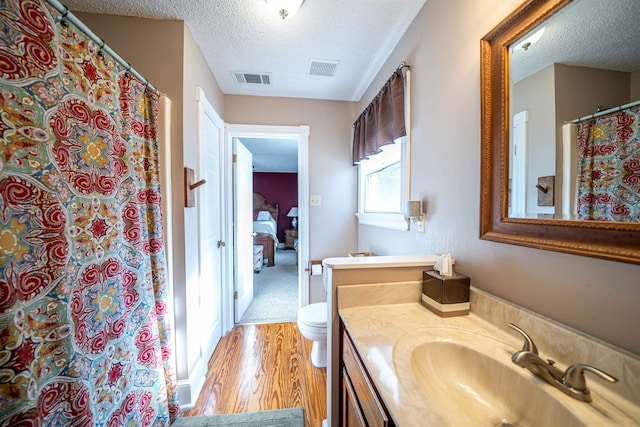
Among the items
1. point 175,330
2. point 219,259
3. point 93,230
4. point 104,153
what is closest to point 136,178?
point 104,153

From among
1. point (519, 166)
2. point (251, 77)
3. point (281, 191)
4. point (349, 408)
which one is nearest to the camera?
point (519, 166)

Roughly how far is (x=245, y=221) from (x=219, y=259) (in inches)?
24.7

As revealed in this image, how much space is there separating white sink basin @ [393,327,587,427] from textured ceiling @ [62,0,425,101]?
1706 millimetres

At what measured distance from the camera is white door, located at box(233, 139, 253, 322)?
2.38 metres

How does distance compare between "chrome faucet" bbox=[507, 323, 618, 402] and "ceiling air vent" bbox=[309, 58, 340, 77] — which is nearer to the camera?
"chrome faucet" bbox=[507, 323, 618, 402]

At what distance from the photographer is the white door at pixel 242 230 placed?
93.9 inches

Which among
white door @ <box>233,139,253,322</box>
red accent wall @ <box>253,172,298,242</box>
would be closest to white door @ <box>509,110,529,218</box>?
white door @ <box>233,139,253,322</box>

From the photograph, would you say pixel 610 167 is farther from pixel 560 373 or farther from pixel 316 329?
pixel 316 329

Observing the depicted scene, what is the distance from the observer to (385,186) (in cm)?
195

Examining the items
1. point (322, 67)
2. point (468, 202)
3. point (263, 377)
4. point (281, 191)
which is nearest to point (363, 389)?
point (468, 202)

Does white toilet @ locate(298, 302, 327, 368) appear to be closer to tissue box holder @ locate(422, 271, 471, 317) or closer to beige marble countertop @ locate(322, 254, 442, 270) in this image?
beige marble countertop @ locate(322, 254, 442, 270)

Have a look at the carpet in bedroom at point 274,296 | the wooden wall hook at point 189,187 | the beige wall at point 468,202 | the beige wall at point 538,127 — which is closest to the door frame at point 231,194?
the carpet in bedroom at point 274,296

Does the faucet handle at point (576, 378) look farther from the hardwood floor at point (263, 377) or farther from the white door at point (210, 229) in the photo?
the white door at point (210, 229)

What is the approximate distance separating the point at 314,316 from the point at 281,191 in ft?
17.6
